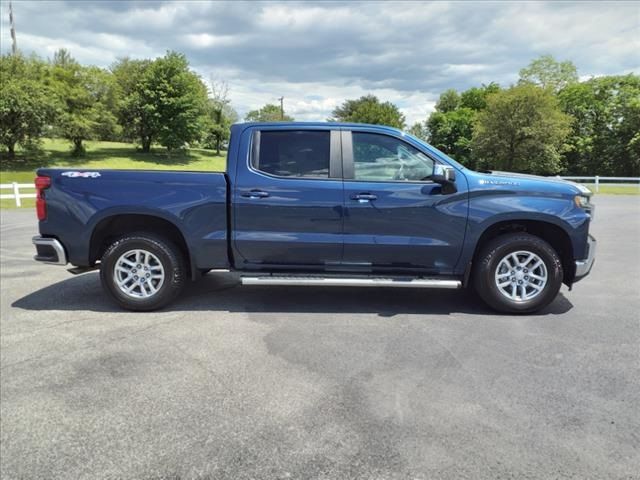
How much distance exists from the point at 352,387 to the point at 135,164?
4464 centimetres

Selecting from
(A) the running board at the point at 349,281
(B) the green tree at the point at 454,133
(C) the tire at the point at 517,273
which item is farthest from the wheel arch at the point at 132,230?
(B) the green tree at the point at 454,133

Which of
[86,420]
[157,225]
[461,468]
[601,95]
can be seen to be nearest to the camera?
[461,468]

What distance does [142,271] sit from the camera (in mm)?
4852

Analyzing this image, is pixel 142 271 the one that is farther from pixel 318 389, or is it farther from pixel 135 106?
pixel 135 106

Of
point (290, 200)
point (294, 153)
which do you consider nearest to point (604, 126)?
point (294, 153)

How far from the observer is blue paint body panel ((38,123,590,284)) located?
463cm

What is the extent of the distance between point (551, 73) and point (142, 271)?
67.5 meters

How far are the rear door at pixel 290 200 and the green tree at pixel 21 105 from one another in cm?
3750

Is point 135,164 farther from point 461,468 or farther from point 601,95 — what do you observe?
point 601,95

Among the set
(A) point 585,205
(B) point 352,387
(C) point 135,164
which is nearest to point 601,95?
(C) point 135,164

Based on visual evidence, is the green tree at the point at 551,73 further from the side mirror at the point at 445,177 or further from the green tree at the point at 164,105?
the side mirror at the point at 445,177

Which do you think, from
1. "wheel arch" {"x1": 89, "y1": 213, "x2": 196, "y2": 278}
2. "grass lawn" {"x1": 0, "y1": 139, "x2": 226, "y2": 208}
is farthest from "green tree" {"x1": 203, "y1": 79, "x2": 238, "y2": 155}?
"wheel arch" {"x1": 89, "y1": 213, "x2": 196, "y2": 278}

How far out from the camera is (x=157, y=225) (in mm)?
5031

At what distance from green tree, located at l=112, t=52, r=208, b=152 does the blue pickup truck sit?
4657 centimetres
